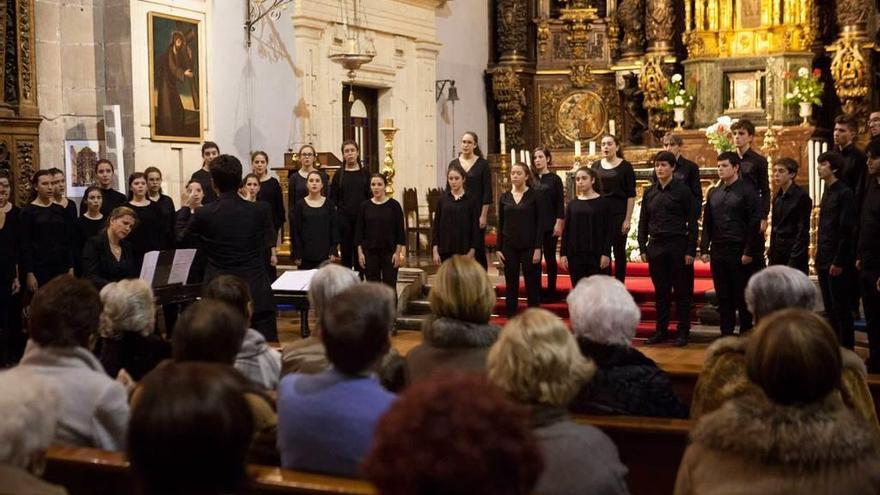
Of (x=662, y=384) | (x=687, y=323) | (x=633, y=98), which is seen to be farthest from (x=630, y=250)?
(x=662, y=384)

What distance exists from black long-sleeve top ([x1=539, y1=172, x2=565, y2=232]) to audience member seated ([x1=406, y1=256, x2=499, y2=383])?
5.63 m

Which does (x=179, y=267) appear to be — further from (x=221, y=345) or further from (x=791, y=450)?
(x=791, y=450)

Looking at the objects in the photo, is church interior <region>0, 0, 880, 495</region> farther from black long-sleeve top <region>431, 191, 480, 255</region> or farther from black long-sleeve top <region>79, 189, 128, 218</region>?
black long-sleeve top <region>79, 189, 128, 218</region>

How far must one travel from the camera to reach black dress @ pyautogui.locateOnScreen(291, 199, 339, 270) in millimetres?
9383

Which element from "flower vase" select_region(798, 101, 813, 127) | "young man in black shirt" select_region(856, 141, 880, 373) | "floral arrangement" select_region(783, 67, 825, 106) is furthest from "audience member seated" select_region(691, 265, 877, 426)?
"floral arrangement" select_region(783, 67, 825, 106)

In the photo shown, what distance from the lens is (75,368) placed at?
3330 mm

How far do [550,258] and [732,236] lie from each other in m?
2.05

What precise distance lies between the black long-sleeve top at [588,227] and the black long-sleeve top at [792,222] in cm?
127

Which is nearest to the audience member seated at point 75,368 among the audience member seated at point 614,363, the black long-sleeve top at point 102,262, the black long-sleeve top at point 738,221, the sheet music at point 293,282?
the audience member seated at point 614,363

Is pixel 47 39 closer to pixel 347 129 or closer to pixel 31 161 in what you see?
pixel 31 161

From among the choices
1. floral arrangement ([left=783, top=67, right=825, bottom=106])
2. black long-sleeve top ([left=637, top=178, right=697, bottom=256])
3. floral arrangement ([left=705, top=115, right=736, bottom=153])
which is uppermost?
floral arrangement ([left=783, top=67, right=825, bottom=106])

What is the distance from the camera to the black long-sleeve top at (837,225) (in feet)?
24.1

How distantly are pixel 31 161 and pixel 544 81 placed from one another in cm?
887

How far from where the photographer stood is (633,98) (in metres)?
16.2
